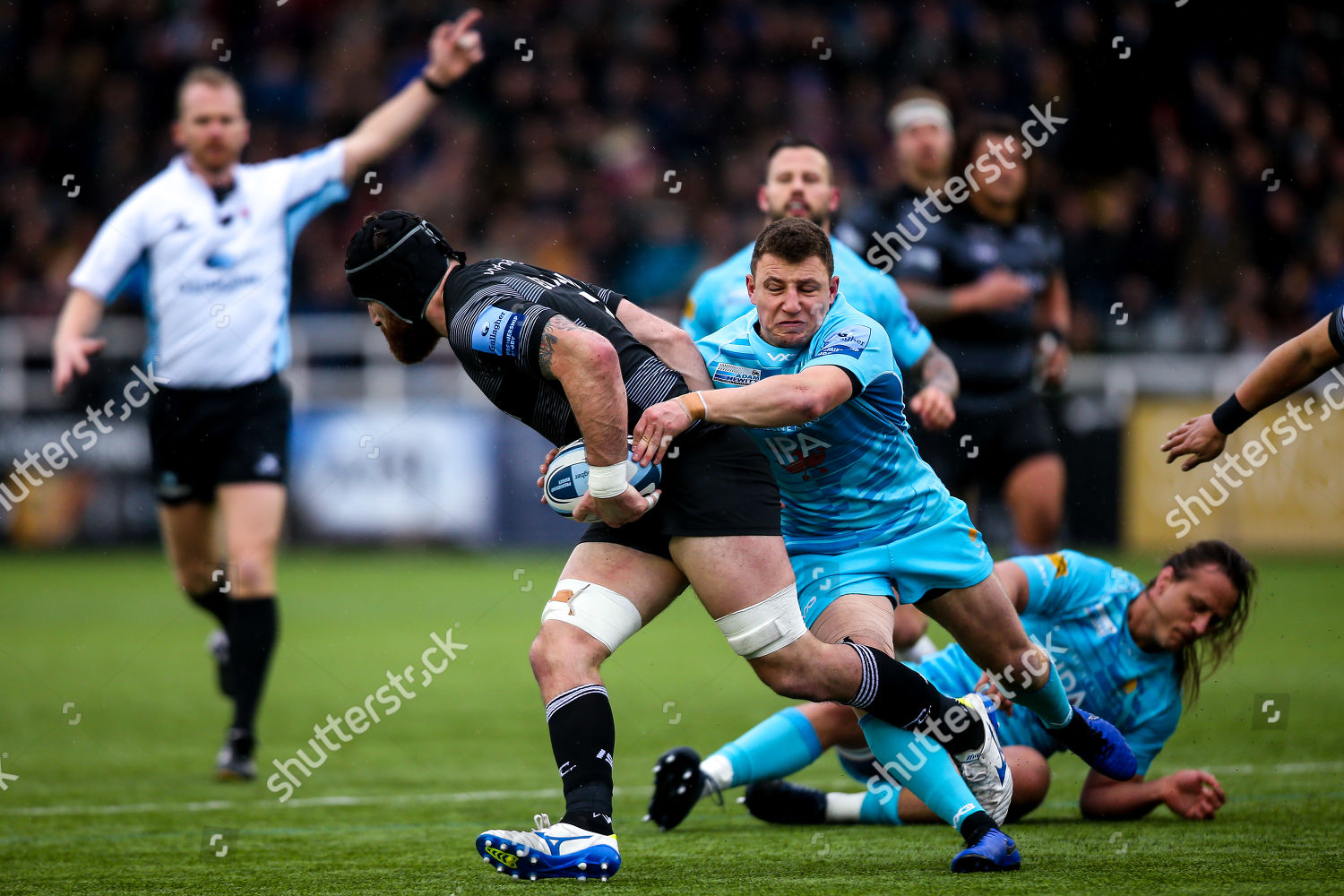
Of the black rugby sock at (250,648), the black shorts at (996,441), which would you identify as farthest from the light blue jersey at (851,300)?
the black rugby sock at (250,648)

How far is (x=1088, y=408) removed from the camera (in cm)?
1460

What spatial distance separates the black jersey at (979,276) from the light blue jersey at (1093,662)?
2260 millimetres

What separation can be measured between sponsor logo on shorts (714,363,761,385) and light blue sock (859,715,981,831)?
1002 millimetres

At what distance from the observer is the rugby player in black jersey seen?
7098mm

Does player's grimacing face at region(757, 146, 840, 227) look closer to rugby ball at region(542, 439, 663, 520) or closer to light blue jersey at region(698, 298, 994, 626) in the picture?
light blue jersey at region(698, 298, 994, 626)

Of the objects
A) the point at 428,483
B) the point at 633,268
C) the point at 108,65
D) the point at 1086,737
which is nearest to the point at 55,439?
the point at 428,483

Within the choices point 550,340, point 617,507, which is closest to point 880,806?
point 617,507

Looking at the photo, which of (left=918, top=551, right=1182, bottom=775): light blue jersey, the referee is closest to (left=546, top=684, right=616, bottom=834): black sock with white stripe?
(left=918, top=551, right=1182, bottom=775): light blue jersey

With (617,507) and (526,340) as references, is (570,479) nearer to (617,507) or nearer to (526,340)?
(617,507)

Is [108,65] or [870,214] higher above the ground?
[108,65]

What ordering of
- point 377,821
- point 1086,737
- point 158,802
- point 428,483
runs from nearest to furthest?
point 1086,737, point 377,821, point 158,802, point 428,483

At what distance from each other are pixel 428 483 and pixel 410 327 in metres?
10.3

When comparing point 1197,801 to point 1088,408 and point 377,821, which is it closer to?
point 377,821

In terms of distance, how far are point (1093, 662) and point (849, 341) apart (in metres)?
1.57
